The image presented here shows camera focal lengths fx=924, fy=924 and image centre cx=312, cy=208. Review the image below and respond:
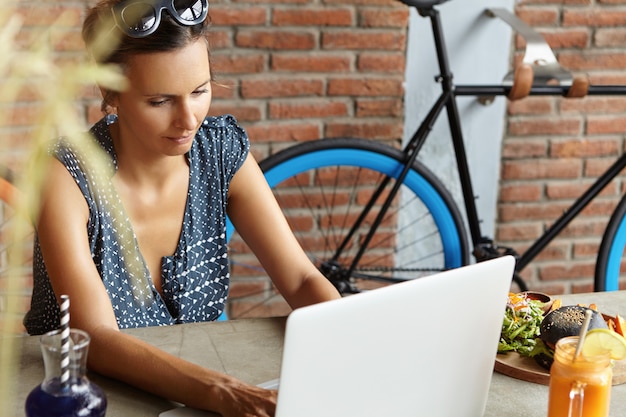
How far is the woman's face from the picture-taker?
1585 mm

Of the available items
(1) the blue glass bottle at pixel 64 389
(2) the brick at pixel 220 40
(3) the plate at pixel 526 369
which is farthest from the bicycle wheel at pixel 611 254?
(1) the blue glass bottle at pixel 64 389

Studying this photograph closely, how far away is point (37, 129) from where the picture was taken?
56cm

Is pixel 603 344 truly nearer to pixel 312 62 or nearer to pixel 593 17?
pixel 312 62

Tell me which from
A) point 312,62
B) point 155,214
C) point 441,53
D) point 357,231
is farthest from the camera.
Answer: point 357,231

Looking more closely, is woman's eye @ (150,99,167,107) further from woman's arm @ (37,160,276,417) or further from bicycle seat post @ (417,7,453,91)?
bicycle seat post @ (417,7,453,91)

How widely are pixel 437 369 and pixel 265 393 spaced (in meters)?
0.25

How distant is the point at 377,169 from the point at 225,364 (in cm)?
141

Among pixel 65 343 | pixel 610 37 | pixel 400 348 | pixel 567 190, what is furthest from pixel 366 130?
pixel 65 343

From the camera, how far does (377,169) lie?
2.74 m

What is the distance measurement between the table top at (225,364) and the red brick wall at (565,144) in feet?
5.94

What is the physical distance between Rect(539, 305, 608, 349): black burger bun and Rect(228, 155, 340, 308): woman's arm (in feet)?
1.61

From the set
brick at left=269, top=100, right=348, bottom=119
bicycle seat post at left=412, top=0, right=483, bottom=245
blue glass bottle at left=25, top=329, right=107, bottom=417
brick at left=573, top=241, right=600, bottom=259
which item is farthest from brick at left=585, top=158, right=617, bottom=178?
blue glass bottle at left=25, top=329, right=107, bottom=417

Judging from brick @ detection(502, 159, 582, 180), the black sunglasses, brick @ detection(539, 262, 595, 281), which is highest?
the black sunglasses

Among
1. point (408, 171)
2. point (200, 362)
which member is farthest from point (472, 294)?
point (408, 171)
